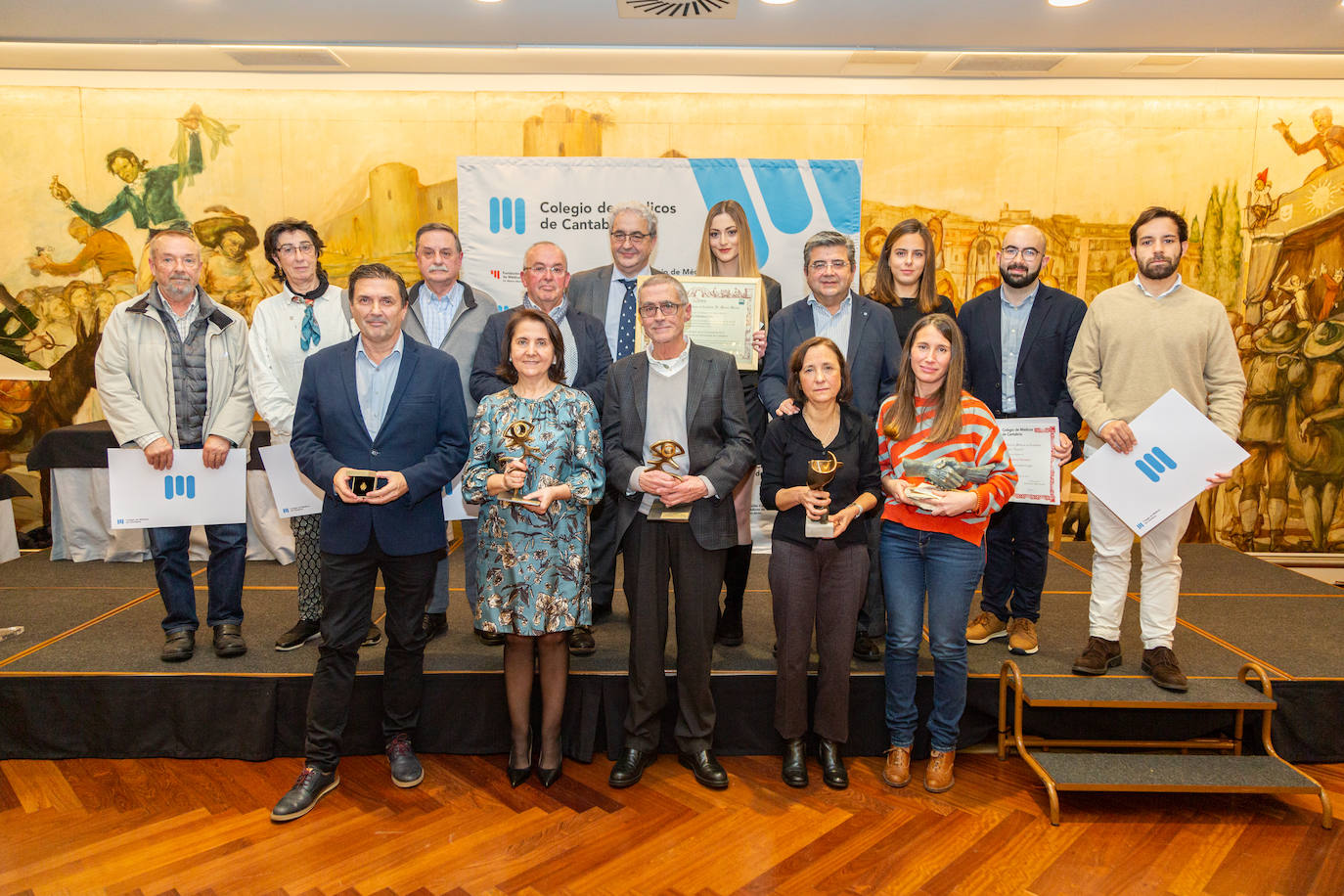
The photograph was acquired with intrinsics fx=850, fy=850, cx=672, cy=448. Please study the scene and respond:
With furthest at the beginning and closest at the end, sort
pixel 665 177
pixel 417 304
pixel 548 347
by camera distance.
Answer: pixel 665 177, pixel 417 304, pixel 548 347

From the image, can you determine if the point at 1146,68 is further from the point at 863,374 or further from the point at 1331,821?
the point at 1331,821

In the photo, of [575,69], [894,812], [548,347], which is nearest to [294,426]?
[548,347]

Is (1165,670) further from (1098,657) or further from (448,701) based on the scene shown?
→ (448,701)

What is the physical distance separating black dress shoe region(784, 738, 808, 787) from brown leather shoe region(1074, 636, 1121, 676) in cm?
126

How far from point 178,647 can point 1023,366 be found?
12.6ft

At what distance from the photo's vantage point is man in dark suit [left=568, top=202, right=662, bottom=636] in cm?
381

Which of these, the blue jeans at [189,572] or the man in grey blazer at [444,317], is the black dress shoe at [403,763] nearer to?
the man in grey blazer at [444,317]

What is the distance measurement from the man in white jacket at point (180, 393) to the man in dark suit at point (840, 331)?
7.60 feet

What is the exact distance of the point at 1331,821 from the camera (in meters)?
3.11

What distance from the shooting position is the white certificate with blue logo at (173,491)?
353 cm

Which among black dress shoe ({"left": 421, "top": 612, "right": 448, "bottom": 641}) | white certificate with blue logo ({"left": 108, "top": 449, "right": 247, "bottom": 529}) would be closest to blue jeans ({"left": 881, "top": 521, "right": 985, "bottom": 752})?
black dress shoe ({"left": 421, "top": 612, "right": 448, "bottom": 641})

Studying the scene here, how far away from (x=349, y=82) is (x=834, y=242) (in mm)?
4713

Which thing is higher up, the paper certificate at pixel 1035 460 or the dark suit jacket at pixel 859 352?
the dark suit jacket at pixel 859 352

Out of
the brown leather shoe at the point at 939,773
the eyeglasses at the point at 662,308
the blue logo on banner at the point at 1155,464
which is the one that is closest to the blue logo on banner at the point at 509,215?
the eyeglasses at the point at 662,308
